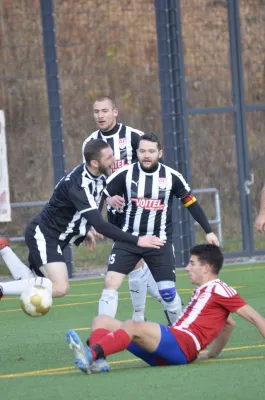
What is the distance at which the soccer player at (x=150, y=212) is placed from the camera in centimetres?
926

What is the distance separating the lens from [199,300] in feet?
25.6

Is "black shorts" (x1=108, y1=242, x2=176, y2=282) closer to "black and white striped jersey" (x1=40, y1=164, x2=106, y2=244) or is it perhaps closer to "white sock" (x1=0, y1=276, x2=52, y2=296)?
"black and white striped jersey" (x1=40, y1=164, x2=106, y2=244)

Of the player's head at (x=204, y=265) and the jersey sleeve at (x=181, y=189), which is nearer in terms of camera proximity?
the player's head at (x=204, y=265)

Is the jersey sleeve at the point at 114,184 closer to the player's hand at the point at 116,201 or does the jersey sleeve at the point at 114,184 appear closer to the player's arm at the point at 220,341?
the player's hand at the point at 116,201

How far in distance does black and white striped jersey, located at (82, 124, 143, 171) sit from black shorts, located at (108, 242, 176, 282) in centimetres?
155

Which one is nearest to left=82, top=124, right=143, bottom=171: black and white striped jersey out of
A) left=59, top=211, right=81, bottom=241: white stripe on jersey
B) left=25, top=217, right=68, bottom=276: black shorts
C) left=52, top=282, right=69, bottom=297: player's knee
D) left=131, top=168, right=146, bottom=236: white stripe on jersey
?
left=59, top=211, right=81, bottom=241: white stripe on jersey

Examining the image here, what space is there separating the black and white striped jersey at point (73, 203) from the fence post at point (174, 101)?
6.06m

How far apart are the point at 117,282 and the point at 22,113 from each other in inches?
272

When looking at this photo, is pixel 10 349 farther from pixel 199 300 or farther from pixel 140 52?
pixel 140 52

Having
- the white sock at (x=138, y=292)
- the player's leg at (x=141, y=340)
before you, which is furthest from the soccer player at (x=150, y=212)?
the player's leg at (x=141, y=340)

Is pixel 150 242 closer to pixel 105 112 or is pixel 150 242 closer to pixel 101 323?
pixel 101 323

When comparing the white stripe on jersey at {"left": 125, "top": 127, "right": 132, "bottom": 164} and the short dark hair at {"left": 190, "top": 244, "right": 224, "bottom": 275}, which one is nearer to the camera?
the short dark hair at {"left": 190, "top": 244, "right": 224, "bottom": 275}

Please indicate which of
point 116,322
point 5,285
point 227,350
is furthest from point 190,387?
point 5,285

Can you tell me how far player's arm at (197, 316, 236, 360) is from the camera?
311 inches
